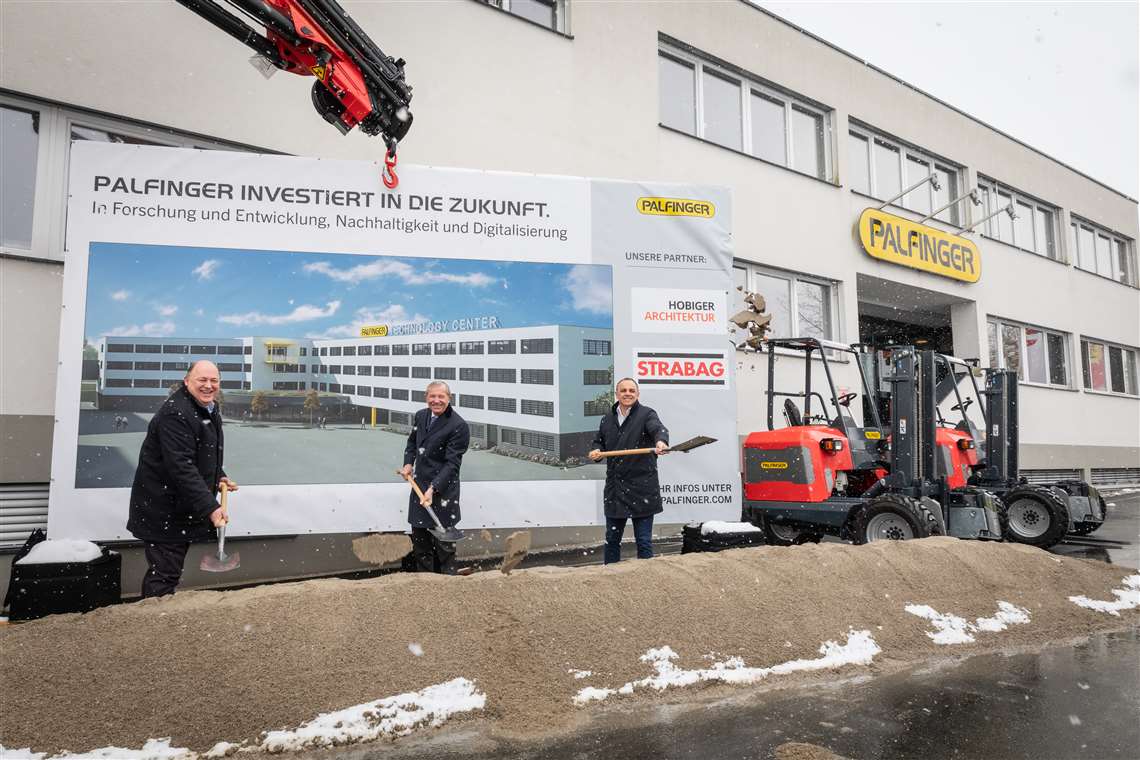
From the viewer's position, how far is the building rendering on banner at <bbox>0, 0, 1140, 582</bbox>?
575 centimetres

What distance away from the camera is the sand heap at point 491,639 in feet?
9.62

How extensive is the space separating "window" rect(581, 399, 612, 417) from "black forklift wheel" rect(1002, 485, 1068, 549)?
4521mm

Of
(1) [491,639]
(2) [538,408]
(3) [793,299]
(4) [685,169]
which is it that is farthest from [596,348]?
(3) [793,299]

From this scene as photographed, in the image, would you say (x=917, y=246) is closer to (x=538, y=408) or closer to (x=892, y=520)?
(x=892, y=520)

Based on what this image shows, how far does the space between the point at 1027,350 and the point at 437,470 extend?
15048mm

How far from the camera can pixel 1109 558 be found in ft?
23.1

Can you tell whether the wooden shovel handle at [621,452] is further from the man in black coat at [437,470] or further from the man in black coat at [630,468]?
the man in black coat at [437,470]

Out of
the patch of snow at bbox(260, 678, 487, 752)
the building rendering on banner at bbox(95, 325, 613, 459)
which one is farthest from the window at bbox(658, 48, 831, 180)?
the patch of snow at bbox(260, 678, 487, 752)

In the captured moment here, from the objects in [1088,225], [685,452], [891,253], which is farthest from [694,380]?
[1088,225]

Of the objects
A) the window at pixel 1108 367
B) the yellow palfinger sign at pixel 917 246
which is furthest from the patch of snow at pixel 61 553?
the window at pixel 1108 367

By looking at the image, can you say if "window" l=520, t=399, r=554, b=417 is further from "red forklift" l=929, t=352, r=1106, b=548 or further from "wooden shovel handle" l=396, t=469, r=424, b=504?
"red forklift" l=929, t=352, r=1106, b=548

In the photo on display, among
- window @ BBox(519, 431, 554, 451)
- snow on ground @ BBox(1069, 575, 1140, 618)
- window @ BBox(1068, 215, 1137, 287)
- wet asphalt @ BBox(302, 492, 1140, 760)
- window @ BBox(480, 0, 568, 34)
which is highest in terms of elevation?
window @ BBox(480, 0, 568, 34)

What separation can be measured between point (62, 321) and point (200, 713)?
11.6 ft

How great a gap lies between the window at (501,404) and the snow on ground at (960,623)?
A: 3287 mm
